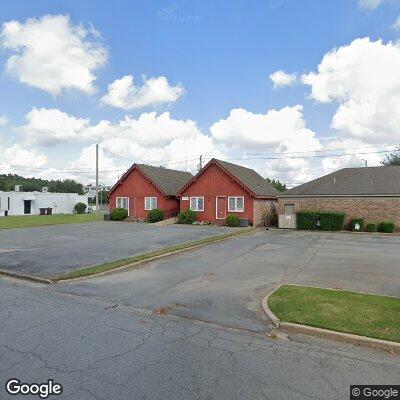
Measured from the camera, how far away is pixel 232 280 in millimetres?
10438

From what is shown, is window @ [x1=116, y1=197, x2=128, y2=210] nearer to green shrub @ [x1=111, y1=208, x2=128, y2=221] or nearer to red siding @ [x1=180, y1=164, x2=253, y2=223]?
green shrub @ [x1=111, y1=208, x2=128, y2=221]

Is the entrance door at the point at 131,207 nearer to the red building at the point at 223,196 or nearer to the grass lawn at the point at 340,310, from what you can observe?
the red building at the point at 223,196

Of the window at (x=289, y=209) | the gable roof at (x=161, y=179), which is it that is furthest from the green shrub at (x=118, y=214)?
the window at (x=289, y=209)

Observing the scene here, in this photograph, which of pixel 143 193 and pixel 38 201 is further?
pixel 38 201

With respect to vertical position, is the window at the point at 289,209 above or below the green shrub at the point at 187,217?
above

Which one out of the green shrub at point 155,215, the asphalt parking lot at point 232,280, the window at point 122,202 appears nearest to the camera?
the asphalt parking lot at point 232,280

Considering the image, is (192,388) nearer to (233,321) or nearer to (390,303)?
(233,321)

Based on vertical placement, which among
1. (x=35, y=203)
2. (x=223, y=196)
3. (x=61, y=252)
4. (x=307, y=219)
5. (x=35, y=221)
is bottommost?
(x=61, y=252)

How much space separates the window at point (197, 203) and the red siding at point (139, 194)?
3.37 meters

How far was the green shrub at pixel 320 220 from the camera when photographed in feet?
92.9

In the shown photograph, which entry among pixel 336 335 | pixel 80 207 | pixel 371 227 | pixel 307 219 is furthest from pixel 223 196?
pixel 80 207

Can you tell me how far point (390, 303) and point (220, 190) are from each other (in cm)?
2568

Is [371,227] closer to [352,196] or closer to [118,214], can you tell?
[352,196]

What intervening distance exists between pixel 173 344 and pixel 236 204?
26.8m
